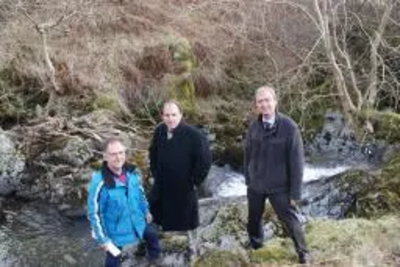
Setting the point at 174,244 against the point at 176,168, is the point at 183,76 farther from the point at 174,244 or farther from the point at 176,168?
the point at 176,168

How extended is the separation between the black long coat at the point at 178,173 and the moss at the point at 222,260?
345 millimetres

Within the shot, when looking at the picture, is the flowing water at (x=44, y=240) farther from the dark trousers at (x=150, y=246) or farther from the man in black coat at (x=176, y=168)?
the man in black coat at (x=176, y=168)

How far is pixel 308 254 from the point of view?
6094mm

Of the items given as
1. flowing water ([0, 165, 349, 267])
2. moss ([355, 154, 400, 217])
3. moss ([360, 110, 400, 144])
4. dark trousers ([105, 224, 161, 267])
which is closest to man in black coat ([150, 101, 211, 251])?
dark trousers ([105, 224, 161, 267])

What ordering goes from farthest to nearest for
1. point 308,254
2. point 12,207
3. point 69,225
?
1. point 12,207
2. point 69,225
3. point 308,254

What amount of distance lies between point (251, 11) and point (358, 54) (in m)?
2.63

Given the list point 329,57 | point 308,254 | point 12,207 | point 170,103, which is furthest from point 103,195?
point 329,57

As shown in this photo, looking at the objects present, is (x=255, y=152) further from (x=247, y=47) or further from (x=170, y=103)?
(x=247, y=47)

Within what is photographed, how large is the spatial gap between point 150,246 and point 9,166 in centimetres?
547

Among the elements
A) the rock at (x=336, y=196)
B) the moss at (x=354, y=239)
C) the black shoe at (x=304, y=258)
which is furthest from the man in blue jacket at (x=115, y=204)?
the rock at (x=336, y=196)

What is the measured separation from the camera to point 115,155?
18.2 ft

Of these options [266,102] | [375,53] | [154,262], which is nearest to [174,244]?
[154,262]

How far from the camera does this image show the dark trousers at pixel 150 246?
19.5 ft

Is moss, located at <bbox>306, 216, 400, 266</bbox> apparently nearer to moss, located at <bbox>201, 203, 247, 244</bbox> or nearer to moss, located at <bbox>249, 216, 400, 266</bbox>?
moss, located at <bbox>249, 216, 400, 266</bbox>
